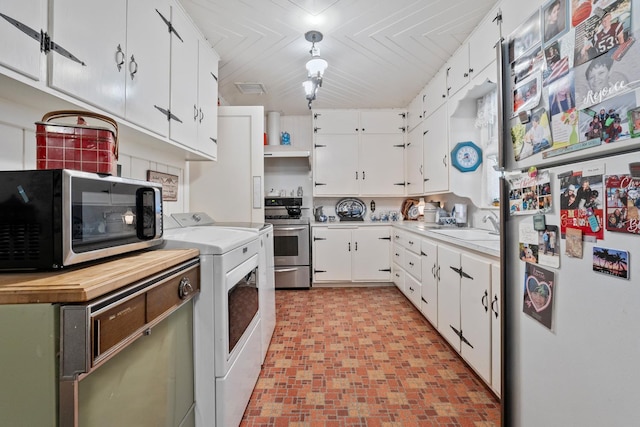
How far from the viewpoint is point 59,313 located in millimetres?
579

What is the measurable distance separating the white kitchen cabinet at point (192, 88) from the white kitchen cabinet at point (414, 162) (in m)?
2.31

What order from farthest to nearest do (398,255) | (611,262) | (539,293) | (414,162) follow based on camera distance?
(414,162) → (398,255) → (539,293) → (611,262)

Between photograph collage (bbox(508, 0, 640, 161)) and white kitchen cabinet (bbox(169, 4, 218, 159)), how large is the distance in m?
1.80

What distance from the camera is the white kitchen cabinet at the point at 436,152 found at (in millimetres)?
2664

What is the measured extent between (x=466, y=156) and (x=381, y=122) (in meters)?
1.59

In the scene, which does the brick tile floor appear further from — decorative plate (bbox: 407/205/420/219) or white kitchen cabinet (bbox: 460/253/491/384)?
decorative plate (bbox: 407/205/420/219)

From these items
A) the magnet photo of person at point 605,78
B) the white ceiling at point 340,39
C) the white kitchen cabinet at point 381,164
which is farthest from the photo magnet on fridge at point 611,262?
the white kitchen cabinet at point 381,164

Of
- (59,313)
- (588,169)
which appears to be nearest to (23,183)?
(59,313)

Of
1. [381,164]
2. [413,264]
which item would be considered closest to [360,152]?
[381,164]

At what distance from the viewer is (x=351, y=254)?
3.61 meters

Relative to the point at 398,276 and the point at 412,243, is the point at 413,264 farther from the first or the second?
the point at 398,276

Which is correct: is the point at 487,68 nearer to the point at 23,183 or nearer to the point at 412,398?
the point at 412,398

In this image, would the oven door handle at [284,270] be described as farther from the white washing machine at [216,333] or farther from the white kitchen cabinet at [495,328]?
the white kitchen cabinet at [495,328]

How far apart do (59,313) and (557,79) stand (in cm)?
152
